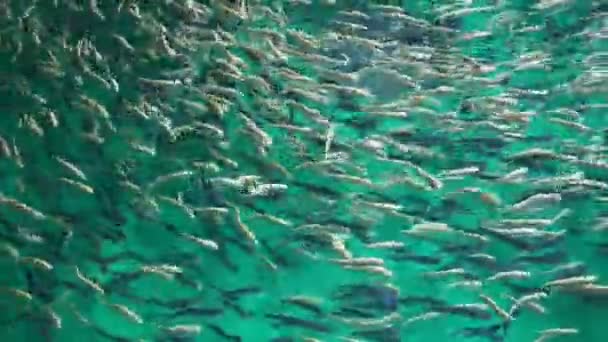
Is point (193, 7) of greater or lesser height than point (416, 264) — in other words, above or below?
above

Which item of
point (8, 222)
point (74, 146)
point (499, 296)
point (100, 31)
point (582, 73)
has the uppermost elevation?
point (100, 31)

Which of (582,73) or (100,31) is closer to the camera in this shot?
(582,73)

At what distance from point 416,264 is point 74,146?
1.48 m

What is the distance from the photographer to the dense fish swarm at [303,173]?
9.29 ft

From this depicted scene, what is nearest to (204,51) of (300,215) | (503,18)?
(300,215)

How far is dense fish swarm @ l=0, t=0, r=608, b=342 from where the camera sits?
283 cm

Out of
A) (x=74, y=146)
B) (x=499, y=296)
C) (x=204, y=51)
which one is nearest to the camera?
(x=499, y=296)

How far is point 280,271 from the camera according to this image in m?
2.96

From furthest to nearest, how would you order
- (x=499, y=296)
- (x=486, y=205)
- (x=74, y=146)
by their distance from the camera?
(x=74, y=146) → (x=486, y=205) → (x=499, y=296)

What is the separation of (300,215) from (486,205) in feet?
2.35

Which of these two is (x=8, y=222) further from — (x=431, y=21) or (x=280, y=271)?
Result: (x=431, y=21)

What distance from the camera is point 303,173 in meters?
3.11

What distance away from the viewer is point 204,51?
3.52 metres

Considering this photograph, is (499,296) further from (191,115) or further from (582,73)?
(191,115)
